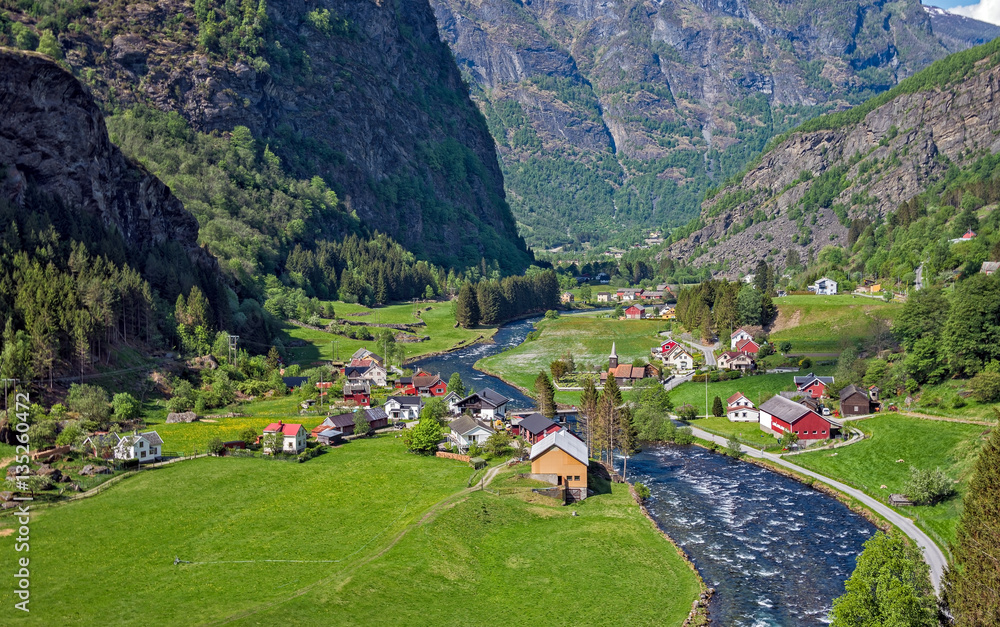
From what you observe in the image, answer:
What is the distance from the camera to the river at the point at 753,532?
4759 cm

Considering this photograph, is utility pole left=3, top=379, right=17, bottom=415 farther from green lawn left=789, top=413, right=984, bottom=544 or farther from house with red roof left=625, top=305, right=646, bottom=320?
house with red roof left=625, top=305, right=646, bottom=320

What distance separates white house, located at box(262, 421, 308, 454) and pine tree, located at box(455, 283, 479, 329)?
112 m

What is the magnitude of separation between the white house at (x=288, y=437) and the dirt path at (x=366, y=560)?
21289 mm

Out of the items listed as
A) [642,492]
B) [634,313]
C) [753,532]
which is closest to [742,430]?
[642,492]

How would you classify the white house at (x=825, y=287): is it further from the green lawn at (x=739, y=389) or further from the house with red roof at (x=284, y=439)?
the house with red roof at (x=284, y=439)

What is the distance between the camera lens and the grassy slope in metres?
43.1

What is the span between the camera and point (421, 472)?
7031 centimetres

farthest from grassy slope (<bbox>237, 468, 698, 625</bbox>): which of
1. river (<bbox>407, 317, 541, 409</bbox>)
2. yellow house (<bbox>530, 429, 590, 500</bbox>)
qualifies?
river (<bbox>407, 317, 541, 409</bbox>)

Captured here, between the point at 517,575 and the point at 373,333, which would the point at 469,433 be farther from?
the point at 373,333

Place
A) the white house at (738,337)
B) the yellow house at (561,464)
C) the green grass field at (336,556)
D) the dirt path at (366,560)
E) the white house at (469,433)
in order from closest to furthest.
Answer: the dirt path at (366,560), the green grass field at (336,556), the yellow house at (561,464), the white house at (469,433), the white house at (738,337)

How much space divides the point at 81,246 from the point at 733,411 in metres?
87.5

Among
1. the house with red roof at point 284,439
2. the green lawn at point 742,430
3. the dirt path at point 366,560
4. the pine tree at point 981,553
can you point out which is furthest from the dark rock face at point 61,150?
the pine tree at point 981,553

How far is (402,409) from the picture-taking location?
97.5 m

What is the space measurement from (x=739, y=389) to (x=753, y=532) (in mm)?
50611
